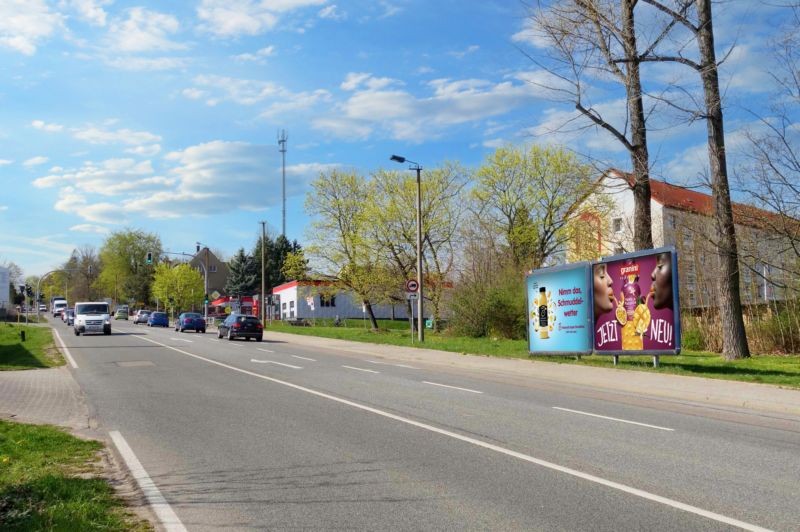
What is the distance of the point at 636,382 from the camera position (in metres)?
15.2

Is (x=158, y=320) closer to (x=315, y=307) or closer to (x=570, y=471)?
(x=315, y=307)

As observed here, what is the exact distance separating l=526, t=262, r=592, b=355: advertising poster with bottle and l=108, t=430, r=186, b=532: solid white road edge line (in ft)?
47.3

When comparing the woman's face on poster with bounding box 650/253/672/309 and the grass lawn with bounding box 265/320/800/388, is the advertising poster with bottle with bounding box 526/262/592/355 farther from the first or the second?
the woman's face on poster with bounding box 650/253/672/309

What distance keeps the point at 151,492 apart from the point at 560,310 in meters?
16.3

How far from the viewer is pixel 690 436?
8.88 meters

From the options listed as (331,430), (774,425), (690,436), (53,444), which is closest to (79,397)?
(53,444)

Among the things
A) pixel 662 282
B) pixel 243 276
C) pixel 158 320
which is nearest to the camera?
pixel 662 282

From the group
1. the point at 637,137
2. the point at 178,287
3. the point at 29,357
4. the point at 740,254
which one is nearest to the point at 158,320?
the point at 178,287

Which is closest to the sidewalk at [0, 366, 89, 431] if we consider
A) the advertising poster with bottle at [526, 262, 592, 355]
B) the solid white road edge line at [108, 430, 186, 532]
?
the solid white road edge line at [108, 430, 186, 532]

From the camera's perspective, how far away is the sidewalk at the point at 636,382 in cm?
1207

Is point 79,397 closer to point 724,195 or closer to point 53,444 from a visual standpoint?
point 53,444

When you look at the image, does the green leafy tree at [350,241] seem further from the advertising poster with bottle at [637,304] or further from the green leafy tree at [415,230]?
the advertising poster with bottle at [637,304]

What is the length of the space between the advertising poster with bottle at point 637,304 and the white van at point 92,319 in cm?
3258

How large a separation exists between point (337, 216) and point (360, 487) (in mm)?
42067
